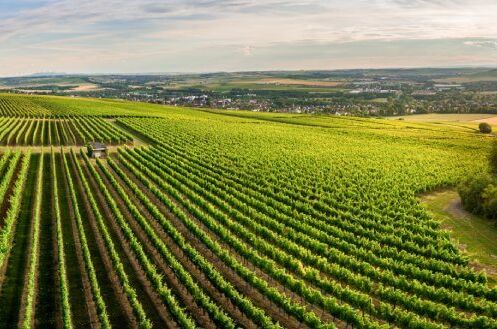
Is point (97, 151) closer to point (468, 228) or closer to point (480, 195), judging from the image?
point (468, 228)

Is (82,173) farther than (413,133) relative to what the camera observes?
No

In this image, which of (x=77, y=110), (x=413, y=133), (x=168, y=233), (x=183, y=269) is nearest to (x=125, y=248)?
(x=168, y=233)

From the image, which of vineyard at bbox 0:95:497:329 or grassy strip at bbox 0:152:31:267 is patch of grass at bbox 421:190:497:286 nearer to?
vineyard at bbox 0:95:497:329

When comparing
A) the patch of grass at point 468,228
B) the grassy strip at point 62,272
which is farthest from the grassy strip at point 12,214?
the patch of grass at point 468,228

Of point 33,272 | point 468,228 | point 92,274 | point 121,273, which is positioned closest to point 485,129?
point 468,228

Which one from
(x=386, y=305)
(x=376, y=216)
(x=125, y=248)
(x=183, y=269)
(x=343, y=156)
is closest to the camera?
(x=386, y=305)

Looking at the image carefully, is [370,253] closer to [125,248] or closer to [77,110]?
[125,248]
